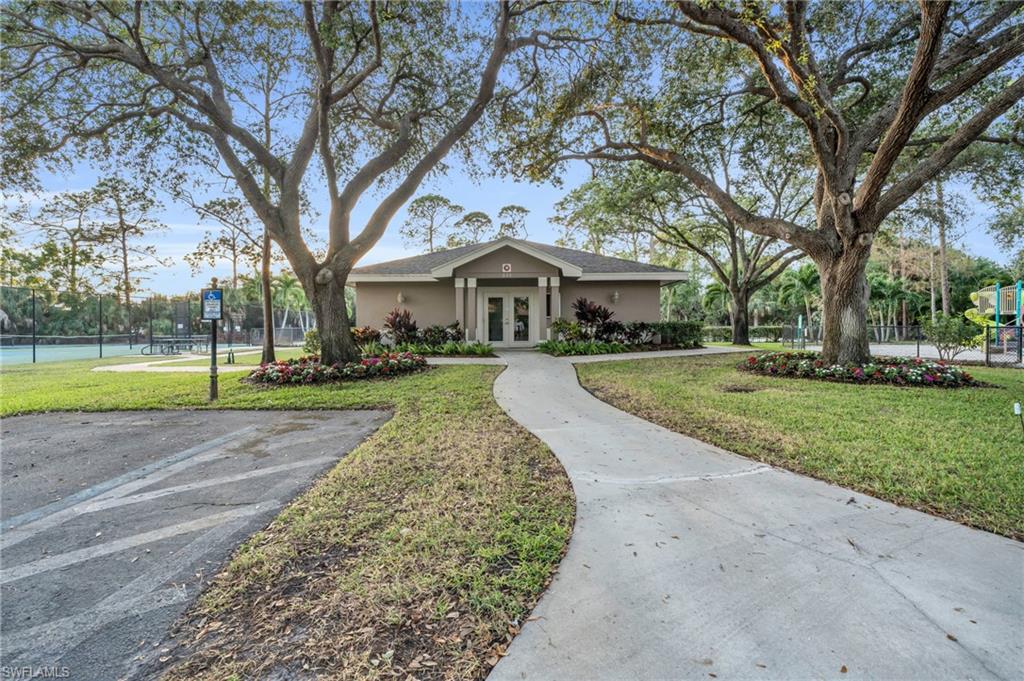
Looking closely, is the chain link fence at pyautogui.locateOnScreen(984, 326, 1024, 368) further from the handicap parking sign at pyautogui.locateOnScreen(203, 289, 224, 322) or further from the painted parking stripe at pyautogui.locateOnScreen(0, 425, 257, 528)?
the handicap parking sign at pyautogui.locateOnScreen(203, 289, 224, 322)

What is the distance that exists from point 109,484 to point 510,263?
1266 centimetres

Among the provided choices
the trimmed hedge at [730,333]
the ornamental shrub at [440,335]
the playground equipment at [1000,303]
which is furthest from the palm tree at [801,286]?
the ornamental shrub at [440,335]

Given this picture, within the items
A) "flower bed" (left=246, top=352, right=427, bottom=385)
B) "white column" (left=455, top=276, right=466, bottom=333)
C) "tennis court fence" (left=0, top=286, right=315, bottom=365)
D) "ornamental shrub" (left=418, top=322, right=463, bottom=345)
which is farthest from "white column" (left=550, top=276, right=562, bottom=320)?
"tennis court fence" (left=0, top=286, right=315, bottom=365)

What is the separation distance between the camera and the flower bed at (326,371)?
8992mm

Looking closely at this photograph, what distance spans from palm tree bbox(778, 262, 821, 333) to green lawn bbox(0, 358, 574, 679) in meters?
28.2

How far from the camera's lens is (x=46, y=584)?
2316 millimetres

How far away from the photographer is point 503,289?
1614 cm

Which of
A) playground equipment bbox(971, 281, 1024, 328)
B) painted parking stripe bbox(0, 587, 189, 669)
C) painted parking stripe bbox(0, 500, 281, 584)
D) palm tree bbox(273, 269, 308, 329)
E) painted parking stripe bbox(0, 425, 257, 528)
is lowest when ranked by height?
painted parking stripe bbox(0, 587, 189, 669)

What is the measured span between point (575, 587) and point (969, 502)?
314 centimetres

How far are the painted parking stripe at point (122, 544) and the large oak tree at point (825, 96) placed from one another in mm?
9301

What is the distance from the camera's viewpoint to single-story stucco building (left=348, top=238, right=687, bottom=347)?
15.1m

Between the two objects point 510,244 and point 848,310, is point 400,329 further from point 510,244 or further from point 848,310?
point 848,310

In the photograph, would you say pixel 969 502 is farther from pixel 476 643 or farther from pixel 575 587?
pixel 476 643

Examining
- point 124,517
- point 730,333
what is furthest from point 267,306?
point 730,333
